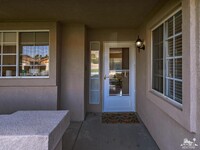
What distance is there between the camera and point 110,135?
3.67 m

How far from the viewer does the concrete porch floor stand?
10.4ft

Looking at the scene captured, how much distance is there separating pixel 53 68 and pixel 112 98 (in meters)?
2.07

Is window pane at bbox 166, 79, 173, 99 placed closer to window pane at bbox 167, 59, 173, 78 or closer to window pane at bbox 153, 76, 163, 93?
window pane at bbox 167, 59, 173, 78

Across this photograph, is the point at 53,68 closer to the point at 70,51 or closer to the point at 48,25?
the point at 70,51

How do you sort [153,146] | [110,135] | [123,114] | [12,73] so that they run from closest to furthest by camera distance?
1. [153,146]
2. [110,135]
3. [12,73]
4. [123,114]

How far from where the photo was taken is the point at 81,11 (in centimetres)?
368

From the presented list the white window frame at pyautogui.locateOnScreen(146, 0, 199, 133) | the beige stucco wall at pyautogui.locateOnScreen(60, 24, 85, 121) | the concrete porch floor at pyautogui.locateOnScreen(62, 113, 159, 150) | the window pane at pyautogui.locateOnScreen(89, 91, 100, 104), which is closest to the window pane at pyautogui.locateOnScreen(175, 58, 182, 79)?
the white window frame at pyautogui.locateOnScreen(146, 0, 199, 133)

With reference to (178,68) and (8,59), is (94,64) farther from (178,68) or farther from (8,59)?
(178,68)

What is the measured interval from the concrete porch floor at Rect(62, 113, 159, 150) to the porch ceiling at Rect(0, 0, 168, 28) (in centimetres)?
247

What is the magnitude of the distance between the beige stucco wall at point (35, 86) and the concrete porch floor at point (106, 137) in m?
0.90

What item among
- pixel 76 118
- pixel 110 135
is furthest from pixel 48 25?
pixel 110 135

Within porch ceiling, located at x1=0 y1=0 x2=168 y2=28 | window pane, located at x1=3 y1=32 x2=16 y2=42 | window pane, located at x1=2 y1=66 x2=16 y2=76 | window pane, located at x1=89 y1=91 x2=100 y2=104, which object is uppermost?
porch ceiling, located at x1=0 y1=0 x2=168 y2=28

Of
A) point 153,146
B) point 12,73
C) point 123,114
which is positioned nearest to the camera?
point 153,146

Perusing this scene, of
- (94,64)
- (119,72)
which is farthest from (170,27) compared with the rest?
(94,64)
